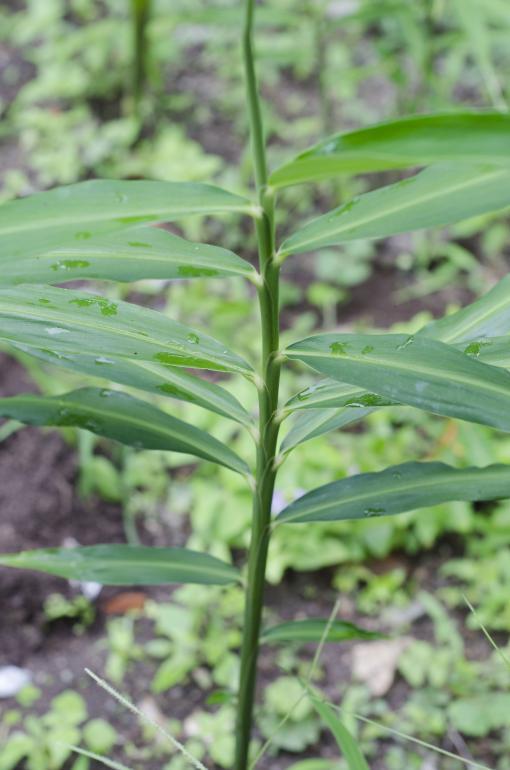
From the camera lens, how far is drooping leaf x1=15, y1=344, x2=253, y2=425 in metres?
0.75

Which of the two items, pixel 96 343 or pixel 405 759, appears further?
pixel 405 759

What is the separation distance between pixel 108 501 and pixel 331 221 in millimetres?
1122

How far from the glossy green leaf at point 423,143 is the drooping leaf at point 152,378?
277 millimetres

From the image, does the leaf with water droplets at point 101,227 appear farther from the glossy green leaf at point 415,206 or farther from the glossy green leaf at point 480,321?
the glossy green leaf at point 480,321

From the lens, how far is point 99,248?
69cm

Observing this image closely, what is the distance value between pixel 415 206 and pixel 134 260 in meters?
0.23

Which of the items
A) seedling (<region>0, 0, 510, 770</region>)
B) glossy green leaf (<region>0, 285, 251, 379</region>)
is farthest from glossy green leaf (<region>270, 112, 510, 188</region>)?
glossy green leaf (<region>0, 285, 251, 379</region>)

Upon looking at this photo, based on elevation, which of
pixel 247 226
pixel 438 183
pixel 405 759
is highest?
pixel 438 183

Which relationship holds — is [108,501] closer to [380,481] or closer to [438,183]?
[380,481]

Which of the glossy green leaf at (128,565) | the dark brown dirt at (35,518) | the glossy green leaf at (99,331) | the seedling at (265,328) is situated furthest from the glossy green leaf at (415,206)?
the dark brown dirt at (35,518)

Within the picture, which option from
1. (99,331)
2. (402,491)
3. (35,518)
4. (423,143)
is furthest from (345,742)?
(35,518)

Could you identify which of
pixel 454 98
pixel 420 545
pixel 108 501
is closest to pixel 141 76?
pixel 454 98

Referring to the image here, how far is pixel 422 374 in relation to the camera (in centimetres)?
66

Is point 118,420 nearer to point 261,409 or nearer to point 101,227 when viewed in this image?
point 261,409
